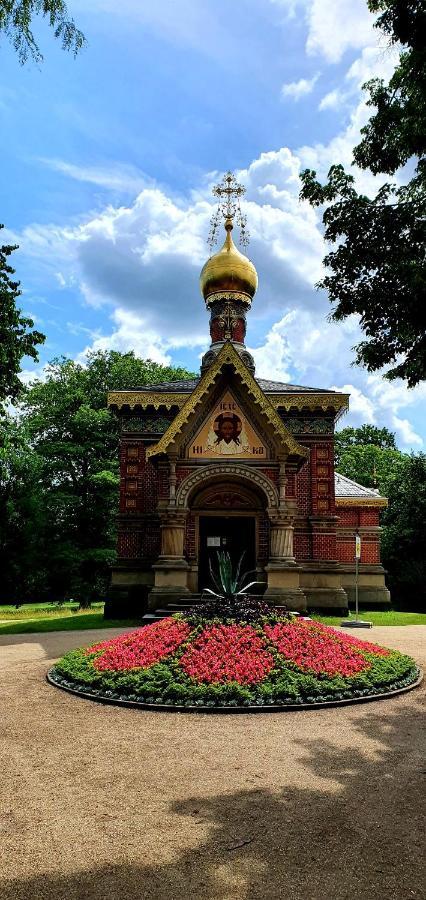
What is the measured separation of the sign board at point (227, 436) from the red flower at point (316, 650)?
7801mm

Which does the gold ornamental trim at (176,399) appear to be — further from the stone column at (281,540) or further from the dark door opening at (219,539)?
the stone column at (281,540)

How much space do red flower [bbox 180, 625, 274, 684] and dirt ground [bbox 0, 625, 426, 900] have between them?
110 centimetres

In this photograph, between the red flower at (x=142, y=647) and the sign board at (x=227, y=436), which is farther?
the sign board at (x=227, y=436)

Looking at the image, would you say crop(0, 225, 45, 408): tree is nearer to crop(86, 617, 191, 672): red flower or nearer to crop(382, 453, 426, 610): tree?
crop(86, 617, 191, 672): red flower

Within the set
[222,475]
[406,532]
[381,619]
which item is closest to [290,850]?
[222,475]

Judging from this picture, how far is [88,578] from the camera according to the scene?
1308 inches

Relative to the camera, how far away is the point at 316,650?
35.1ft

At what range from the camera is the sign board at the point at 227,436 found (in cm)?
1914

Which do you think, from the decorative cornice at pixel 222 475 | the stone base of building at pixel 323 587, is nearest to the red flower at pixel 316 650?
the decorative cornice at pixel 222 475

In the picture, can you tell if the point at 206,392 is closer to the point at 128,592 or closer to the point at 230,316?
the point at 128,592

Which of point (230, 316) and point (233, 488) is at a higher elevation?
point (230, 316)

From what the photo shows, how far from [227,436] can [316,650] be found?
9.52m

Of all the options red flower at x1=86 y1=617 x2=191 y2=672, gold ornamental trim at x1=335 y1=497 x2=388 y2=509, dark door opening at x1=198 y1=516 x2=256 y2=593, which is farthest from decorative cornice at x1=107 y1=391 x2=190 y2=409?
red flower at x1=86 y1=617 x2=191 y2=672

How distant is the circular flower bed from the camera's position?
29.9ft
